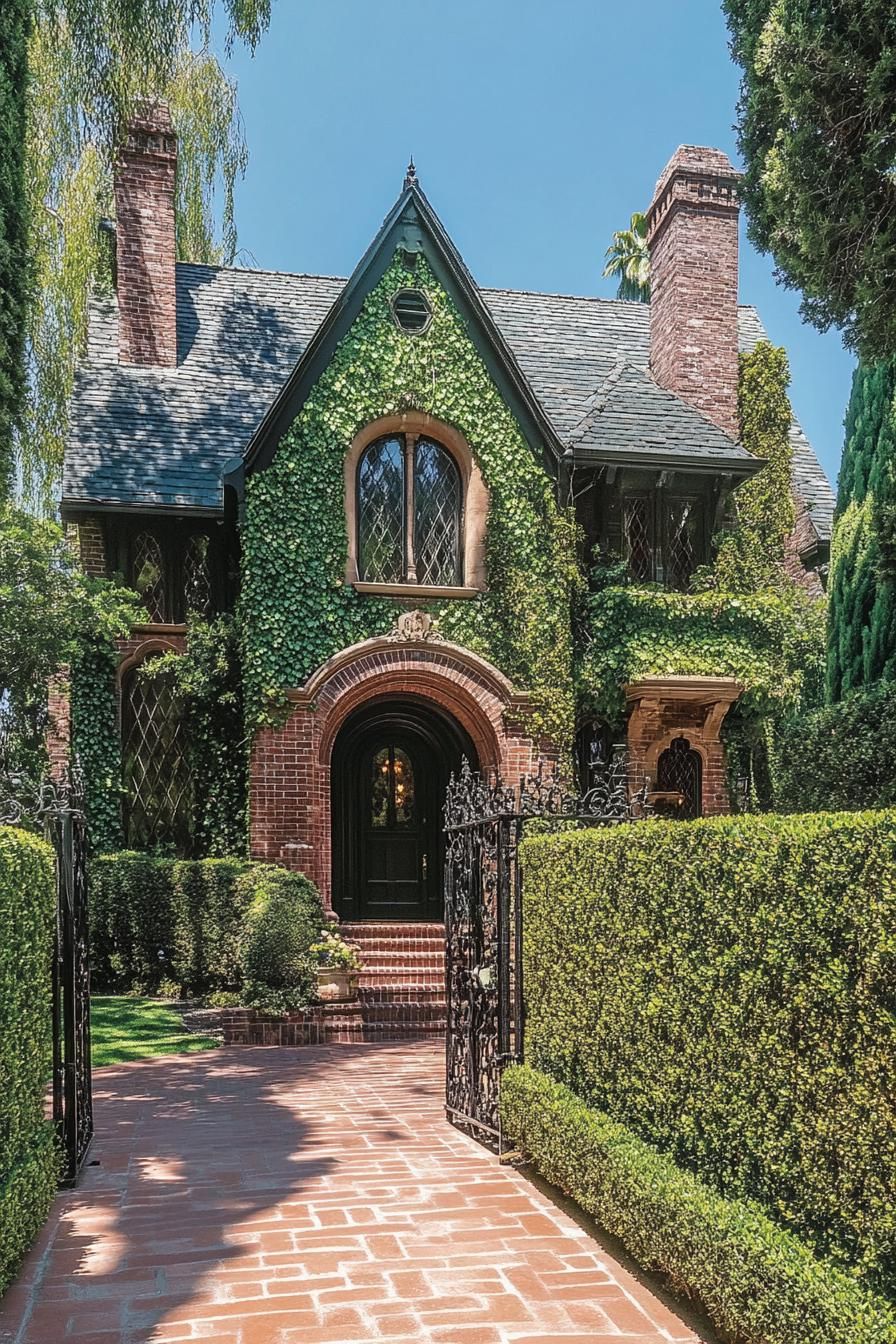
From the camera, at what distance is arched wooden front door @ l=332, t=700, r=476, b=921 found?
15.8 metres

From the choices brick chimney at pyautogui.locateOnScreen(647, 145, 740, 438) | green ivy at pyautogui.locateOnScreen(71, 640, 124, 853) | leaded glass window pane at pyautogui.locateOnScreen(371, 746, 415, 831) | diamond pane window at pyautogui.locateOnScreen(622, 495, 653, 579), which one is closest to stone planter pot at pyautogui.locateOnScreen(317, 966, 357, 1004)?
leaded glass window pane at pyautogui.locateOnScreen(371, 746, 415, 831)

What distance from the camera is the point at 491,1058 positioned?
761cm

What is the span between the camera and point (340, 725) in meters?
14.9

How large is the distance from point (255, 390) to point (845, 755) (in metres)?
13.0

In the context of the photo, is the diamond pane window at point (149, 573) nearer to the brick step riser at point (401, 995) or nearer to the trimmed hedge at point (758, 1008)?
the brick step riser at point (401, 995)

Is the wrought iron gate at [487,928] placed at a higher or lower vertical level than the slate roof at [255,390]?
lower

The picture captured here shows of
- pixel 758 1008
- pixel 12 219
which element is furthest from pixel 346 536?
pixel 758 1008

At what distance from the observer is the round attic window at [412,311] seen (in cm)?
1535

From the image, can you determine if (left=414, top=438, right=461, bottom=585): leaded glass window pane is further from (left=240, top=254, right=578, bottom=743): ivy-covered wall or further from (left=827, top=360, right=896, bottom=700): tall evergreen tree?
(left=827, top=360, right=896, bottom=700): tall evergreen tree

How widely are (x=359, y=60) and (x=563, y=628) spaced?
7.32 m

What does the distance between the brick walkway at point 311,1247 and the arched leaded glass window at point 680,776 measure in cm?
892

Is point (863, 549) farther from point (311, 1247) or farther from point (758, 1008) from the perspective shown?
point (311, 1247)

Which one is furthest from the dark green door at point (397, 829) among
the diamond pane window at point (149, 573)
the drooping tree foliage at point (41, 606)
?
the drooping tree foliage at point (41, 606)

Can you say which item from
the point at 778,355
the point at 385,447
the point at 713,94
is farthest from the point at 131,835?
the point at 778,355
